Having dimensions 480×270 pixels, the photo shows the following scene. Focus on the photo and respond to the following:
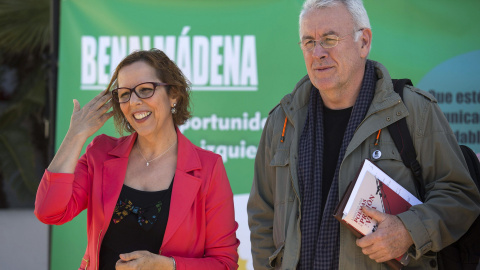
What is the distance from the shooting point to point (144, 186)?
119 inches

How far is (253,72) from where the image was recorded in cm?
449

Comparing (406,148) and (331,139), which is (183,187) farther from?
(406,148)

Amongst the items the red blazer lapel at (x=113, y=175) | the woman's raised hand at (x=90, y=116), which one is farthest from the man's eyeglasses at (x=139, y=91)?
the red blazer lapel at (x=113, y=175)

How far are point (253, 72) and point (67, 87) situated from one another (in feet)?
4.65

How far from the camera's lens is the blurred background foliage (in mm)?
5191

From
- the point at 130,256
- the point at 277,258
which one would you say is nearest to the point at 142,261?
the point at 130,256

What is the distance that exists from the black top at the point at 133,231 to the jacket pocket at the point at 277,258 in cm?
55

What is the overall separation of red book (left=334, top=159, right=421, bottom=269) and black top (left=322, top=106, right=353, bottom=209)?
238 mm

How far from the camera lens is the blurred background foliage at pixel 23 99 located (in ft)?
17.0

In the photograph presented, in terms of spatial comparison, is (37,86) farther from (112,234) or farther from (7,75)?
(112,234)

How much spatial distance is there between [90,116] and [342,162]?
1325mm

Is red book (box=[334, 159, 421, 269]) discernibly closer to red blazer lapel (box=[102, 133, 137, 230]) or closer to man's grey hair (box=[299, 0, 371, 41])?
man's grey hair (box=[299, 0, 371, 41])

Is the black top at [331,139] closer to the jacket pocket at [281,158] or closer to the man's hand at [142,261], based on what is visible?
the jacket pocket at [281,158]

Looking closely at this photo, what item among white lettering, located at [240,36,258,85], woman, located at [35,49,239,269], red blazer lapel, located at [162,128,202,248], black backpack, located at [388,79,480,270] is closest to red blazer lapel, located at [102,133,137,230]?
woman, located at [35,49,239,269]
